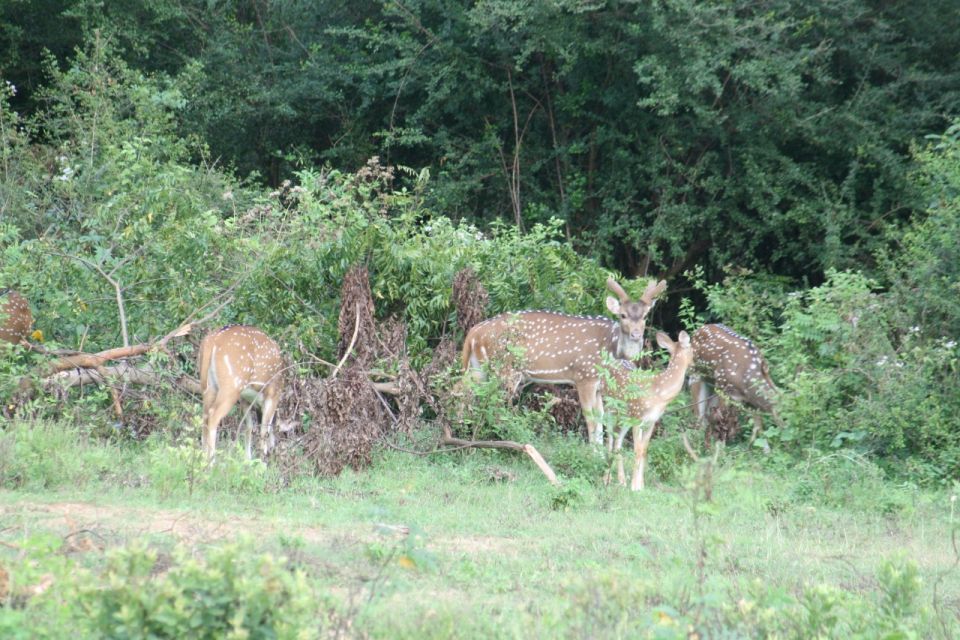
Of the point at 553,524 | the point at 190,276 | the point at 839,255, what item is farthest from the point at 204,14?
the point at 553,524

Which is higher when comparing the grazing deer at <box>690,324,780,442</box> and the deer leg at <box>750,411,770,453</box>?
the grazing deer at <box>690,324,780,442</box>

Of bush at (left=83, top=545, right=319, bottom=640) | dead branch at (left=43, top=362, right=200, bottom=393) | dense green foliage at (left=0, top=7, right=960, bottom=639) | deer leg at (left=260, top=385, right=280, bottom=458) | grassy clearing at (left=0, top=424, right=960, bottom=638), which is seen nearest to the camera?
bush at (left=83, top=545, right=319, bottom=640)

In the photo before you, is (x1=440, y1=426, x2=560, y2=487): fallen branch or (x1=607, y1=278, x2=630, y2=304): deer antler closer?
(x1=440, y1=426, x2=560, y2=487): fallen branch

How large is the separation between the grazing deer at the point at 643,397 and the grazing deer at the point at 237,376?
3.03m

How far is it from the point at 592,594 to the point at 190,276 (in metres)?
8.13

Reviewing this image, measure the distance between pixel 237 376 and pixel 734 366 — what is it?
5.23 m

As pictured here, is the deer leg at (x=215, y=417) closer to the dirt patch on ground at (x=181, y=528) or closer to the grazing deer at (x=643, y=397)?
the dirt patch on ground at (x=181, y=528)

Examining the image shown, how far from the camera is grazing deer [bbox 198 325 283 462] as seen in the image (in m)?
11.0

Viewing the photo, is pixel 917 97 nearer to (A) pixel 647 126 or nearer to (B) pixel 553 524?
(A) pixel 647 126

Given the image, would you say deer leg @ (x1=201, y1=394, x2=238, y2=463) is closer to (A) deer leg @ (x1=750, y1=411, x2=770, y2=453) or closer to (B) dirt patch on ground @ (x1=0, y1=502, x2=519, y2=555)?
(B) dirt patch on ground @ (x1=0, y1=502, x2=519, y2=555)

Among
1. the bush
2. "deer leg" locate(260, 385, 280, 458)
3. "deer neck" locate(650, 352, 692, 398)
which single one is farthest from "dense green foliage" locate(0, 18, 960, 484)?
the bush

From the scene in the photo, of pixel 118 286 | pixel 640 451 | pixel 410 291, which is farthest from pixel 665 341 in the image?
pixel 118 286

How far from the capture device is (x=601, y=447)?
35.9ft

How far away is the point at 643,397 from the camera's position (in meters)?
10.9
